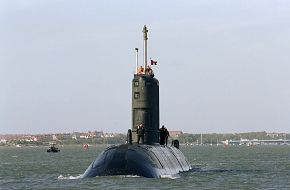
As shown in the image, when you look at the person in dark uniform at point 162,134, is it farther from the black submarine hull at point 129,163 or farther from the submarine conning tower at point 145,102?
the black submarine hull at point 129,163

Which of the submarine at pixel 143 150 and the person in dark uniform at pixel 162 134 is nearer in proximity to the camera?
the submarine at pixel 143 150

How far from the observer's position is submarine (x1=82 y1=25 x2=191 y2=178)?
35781 mm

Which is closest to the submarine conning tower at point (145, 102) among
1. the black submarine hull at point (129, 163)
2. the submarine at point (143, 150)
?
the submarine at point (143, 150)

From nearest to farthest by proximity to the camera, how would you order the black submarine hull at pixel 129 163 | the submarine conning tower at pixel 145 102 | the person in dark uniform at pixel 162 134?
the black submarine hull at pixel 129 163 < the submarine conning tower at pixel 145 102 < the person in dark uniform at pixel 162 134

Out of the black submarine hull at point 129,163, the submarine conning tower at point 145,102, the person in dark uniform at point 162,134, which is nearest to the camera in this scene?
the black submarine hull at point 129,163

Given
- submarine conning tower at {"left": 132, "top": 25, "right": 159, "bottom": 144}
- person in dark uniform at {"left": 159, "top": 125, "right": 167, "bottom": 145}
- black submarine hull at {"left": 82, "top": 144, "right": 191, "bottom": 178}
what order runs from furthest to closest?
person in dark uniform at {"left": 159, "top": 125, "right": 167, "bottom": 145}, submarine conning tower at {"left": 132, "top": 25, "right": 159, "bottom": 144}, black submarine hull at {"left": 82, "top": 144, "right": 191, "bottom": 178}

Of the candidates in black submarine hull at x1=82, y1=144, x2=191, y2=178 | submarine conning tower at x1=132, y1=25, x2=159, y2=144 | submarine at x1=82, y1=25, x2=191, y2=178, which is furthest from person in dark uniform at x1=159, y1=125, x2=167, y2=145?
black submarine hull at x1=82, y1=144, x2=191, y2=178

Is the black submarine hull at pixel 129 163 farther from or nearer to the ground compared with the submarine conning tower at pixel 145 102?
nearer to the ground

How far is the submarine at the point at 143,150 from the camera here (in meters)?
35.8

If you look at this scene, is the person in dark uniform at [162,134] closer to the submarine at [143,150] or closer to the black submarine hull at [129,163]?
the submarine at [143,150]

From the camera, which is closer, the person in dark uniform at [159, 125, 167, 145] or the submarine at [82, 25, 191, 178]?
the submarine at [82, 25, 191, 178]

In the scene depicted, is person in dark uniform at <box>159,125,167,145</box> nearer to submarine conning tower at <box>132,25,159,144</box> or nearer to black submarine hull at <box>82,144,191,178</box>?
submarine conning tower at <box>132,25,159,144</box>

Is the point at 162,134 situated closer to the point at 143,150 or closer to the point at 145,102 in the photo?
the point at 145,102

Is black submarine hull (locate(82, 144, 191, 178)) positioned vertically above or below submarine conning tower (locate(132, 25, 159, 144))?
below
